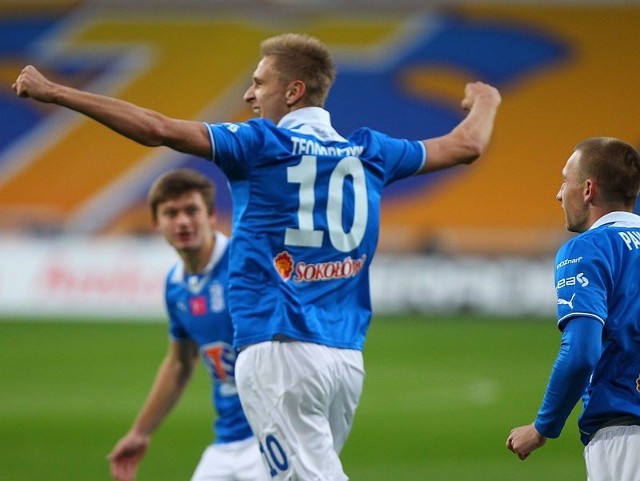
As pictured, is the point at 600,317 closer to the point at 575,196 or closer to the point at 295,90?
the point at 575,196

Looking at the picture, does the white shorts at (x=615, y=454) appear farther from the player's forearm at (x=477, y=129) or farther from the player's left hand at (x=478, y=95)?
the player's left hand at (x=478, y=95)

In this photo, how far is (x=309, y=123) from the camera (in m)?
4.49

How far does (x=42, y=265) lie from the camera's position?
20359 millimetres

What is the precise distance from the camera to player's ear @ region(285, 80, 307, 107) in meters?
4.51

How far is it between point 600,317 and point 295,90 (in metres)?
1.48

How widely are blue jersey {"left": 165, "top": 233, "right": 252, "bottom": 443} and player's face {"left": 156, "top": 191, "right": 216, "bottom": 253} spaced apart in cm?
13

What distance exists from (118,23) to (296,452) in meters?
26.4

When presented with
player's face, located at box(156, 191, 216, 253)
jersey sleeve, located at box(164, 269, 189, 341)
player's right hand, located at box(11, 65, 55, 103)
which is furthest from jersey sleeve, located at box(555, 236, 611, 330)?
jersey sleeve, located at box(164, 269, 189, 341)

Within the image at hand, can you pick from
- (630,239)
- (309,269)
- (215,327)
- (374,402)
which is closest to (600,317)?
(630,239)

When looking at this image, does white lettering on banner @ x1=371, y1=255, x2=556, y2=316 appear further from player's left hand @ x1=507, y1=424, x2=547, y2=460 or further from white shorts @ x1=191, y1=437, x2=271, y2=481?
player's left hand @ x1=507, y1=424, x2=547, y2=460

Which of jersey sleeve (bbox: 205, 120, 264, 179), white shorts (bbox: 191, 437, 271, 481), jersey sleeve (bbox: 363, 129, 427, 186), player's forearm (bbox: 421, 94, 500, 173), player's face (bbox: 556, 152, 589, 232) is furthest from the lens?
white shorts (bbox: 191, 437, 271, 481)

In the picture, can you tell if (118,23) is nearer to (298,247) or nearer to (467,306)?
(467,306)

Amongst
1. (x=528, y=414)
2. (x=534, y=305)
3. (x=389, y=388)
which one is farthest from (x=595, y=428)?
(x=534, y=305)

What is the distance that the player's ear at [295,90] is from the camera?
451cm
